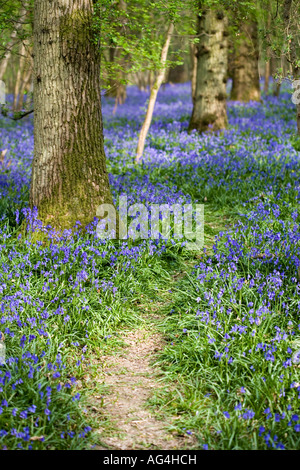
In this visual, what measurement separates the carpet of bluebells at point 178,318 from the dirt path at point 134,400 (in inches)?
4.6

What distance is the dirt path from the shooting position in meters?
3.03

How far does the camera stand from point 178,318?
14.3 ft

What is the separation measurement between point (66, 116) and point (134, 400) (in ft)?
10.7

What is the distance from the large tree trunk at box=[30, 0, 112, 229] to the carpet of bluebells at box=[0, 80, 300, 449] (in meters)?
0.35

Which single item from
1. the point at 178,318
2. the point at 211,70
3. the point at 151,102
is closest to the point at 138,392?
the point at 178,318

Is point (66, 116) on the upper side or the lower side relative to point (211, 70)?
lower

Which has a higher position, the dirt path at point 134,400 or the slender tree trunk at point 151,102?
the slender tree trunk at point 151,102

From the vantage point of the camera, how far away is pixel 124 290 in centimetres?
470

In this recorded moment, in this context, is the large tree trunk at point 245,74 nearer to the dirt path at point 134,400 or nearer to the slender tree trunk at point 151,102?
the slender tree trunk at point 151,102

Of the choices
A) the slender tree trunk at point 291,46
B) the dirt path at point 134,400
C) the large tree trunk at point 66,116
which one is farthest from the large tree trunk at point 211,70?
the dirt path at point 134,400

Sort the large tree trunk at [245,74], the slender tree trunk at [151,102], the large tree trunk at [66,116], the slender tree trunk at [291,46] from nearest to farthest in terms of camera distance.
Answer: the slender tree trunk at [291,46] < the large tree trunk at [66,116] < the slender tree trunk at [151,102] < the large tree trunk at [245,74]

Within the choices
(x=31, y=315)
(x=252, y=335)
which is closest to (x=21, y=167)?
(x=31, y=315)

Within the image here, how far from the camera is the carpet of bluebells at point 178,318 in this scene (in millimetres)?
2977

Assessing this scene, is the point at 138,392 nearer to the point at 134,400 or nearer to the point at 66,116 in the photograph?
the point at 134,400
